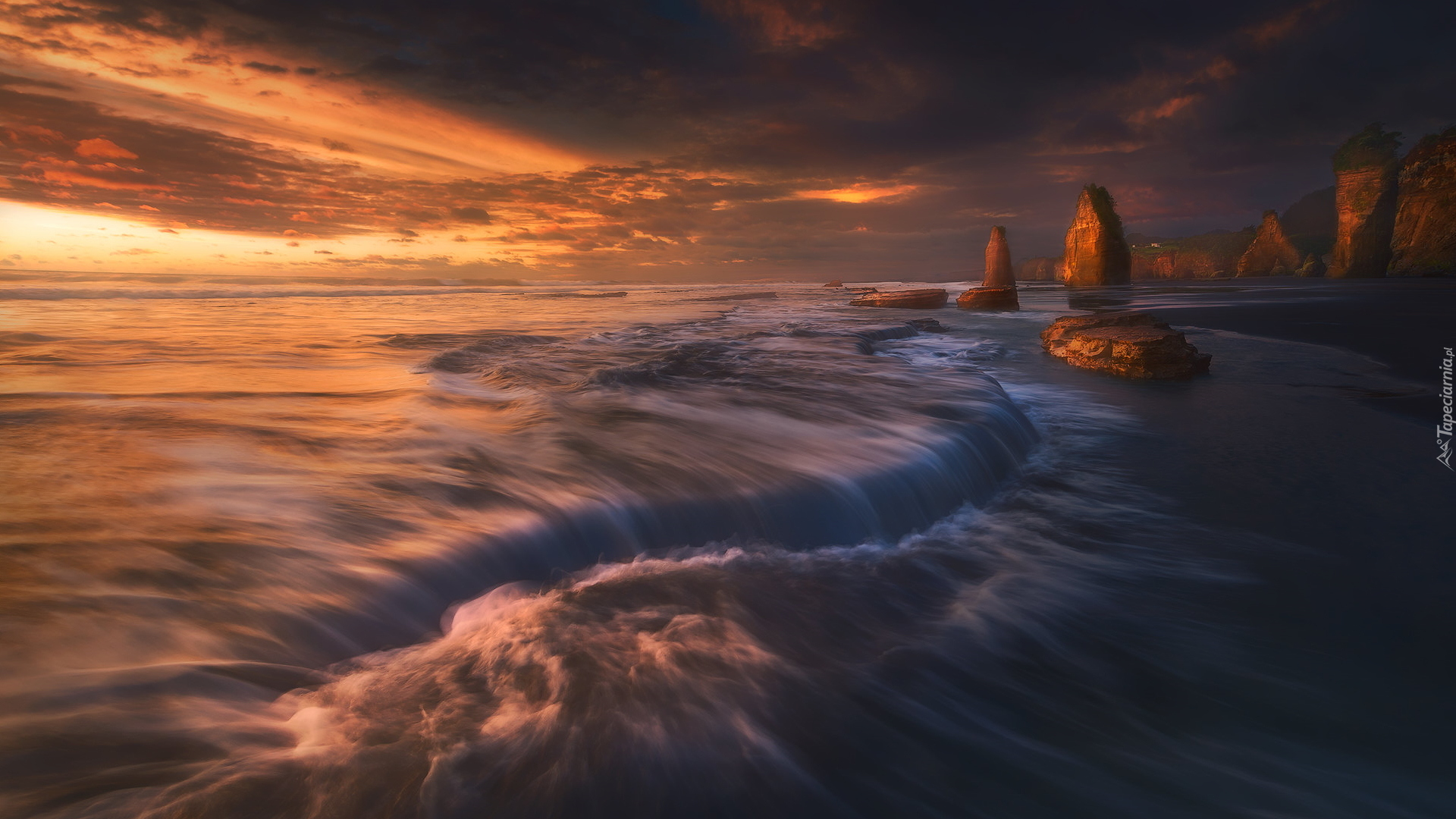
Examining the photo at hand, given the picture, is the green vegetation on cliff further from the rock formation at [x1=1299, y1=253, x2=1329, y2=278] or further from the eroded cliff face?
the eroded cliff face

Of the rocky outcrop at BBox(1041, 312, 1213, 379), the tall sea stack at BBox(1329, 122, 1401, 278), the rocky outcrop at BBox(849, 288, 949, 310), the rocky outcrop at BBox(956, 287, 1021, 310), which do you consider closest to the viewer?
the rocky outcrop at BBox(1041, 312, 1213, 379)

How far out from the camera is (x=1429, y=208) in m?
52.5

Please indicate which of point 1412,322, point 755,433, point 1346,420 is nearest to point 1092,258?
point 1412,322

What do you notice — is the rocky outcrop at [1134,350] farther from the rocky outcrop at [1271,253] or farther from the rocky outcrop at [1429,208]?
the rocky outcrop at [1271,253]

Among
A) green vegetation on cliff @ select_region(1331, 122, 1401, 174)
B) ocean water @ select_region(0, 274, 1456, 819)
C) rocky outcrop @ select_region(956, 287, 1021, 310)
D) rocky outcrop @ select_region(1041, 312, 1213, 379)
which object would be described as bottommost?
ocean water @ select_region(0, 274, 1456, 819)

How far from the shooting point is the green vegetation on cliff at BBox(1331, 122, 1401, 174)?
228 feet

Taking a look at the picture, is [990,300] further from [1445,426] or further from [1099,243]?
[1099,243]

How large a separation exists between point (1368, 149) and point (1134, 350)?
98.3 m

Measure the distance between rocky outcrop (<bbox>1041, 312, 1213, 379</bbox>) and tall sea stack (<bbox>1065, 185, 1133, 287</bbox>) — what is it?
68.3 meters

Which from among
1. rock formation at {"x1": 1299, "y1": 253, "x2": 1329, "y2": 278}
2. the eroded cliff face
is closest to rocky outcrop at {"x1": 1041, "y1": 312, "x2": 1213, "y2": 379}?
the eroded cliff face

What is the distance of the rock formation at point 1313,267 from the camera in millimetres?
91062

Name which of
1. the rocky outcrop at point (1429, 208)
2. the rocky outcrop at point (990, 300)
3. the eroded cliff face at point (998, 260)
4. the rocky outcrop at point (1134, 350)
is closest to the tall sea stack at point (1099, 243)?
the eroded cliff face at point (998, 260)

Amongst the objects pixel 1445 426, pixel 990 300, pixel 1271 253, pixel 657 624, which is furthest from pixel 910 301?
pixel 1271 253

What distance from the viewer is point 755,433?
639cm
